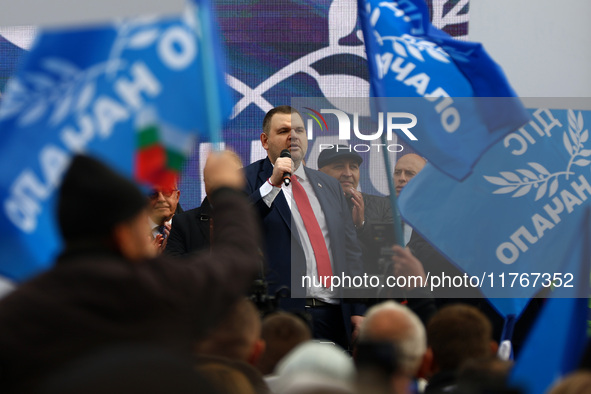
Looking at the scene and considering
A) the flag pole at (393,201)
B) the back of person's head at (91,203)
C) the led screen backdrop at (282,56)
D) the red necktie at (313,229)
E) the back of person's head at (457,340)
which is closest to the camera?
the back of person's head at (91,203)

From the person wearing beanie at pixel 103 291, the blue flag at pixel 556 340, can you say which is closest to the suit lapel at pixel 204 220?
the blue flag at pixel 556 340

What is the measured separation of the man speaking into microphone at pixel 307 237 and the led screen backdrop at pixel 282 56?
87.9 inches

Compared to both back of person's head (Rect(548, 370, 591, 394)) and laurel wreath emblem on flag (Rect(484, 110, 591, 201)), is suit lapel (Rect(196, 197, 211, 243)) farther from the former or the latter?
back of person's head (Rect(548, 370, 591, 394))

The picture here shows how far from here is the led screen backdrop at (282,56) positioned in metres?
7.66

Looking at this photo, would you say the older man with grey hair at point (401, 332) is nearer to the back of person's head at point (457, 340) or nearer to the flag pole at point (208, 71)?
the back of person's head at point (457, 340)

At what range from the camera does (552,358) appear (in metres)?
2.50

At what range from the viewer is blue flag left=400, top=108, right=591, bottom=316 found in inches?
198

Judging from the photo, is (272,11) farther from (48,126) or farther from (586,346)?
(586,346)

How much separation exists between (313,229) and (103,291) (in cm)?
326

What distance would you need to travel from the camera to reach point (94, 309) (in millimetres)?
2031

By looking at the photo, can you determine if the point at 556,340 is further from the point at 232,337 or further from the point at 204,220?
the point at 204,220

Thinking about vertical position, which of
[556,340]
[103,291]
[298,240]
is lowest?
[556,340]

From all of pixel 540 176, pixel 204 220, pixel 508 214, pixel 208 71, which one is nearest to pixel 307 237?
pixel 204 220

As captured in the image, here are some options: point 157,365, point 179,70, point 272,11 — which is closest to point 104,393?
point 157,365
